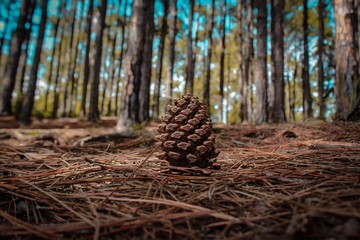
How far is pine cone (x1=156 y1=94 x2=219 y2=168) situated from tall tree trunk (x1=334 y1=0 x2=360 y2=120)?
8.23 feet

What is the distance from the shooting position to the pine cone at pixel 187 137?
4.43 ft

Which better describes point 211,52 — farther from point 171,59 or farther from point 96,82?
point 96,82

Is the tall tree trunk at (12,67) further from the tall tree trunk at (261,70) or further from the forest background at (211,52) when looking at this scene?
the tall tree trunk at (261,70)

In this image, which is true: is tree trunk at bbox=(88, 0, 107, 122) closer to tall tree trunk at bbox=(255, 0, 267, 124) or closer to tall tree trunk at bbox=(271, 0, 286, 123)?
tall tree trunk at bbox=(255, 0, 267, 124)

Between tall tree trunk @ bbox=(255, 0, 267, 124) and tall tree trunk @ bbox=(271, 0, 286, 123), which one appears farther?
tall tree trunk @ bbox=(271, 0, 286, 123)

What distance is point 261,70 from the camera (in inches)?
242

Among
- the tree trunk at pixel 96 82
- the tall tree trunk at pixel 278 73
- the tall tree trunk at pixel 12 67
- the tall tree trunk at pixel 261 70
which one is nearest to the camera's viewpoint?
the tall tree trunk at pixel 261 70

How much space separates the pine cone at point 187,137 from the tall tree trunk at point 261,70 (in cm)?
471

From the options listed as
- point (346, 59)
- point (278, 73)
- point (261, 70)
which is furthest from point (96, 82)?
point (346, 59)

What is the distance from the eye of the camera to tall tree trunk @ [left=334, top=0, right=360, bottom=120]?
317 centimetres

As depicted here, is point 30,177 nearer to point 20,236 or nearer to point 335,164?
point 20,236

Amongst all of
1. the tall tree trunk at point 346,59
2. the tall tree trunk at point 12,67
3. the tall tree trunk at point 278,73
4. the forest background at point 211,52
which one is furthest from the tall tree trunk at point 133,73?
the tall tree trunk at point 12,67

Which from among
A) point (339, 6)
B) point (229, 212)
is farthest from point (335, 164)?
point (339, 6)

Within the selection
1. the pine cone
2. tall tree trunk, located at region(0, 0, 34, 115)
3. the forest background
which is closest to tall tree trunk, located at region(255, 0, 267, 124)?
the forest background
